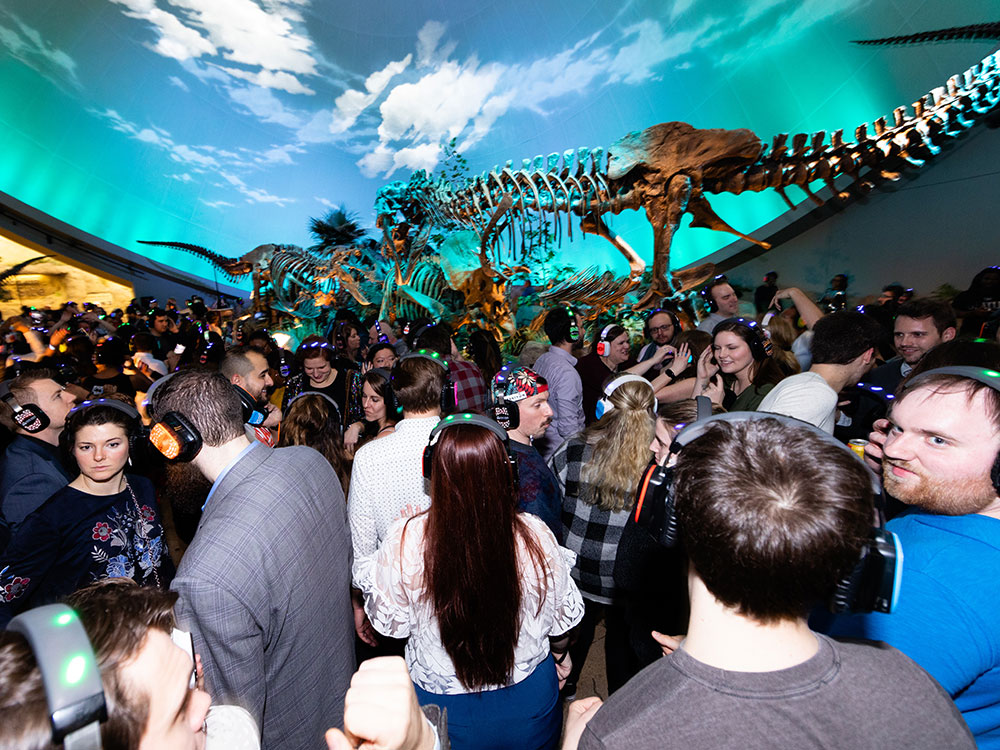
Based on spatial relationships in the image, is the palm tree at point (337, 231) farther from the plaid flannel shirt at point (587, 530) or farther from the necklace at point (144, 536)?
the plaid flannel shirt at point (587, 530)

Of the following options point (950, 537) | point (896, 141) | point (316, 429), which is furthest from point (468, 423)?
point (896, 141)

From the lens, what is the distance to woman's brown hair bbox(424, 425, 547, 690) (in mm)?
1517

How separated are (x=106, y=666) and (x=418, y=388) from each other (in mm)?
1739

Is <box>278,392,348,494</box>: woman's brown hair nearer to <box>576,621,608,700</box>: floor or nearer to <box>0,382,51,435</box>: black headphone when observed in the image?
<box>0,382,51,435</box>: black headphone

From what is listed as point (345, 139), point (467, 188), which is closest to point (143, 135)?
point (345, 139)

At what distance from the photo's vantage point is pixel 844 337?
2.50 meters

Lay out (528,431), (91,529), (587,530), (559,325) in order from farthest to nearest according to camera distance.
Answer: (559,325) → (528,431) → (587,530) → (91,529)

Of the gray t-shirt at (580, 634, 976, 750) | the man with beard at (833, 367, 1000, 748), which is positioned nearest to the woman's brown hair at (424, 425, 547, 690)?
the gray t-shirt at (580, 634, 976, 750)

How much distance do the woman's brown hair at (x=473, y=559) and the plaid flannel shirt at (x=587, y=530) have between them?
803mm

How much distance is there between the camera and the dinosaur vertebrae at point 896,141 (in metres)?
6.64

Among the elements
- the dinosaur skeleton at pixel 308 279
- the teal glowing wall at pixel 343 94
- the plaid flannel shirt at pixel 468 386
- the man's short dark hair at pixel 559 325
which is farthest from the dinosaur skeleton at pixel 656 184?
the plaid flannel shirt at pixel 468 386

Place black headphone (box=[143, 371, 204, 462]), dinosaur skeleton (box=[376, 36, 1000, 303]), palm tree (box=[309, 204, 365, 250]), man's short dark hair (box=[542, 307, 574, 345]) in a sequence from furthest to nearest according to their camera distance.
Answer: palm tree (box=[309, 204, 365, 250]) → dinosaur skeleton (box=[376, 36, 1000, 303]) → man's short dark hair (box=[542, 307, 574, 345]) → black headphone (box=[143, 371, 204, 462])

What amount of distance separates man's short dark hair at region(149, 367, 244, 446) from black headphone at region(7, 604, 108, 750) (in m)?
1.17

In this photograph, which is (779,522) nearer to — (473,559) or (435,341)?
(473,559)
